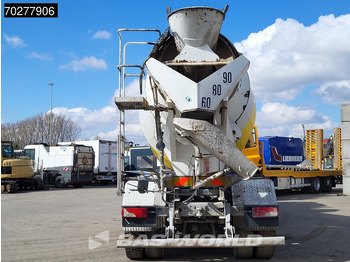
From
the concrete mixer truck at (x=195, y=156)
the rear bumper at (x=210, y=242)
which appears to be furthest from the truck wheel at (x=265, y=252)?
the rear bumper at (x=210, y=242)

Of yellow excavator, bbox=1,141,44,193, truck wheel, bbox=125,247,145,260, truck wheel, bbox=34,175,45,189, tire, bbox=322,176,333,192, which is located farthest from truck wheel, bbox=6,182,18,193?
truck wheel, bbox=125,247,145,260

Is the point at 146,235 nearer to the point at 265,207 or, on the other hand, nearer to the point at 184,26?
the point at 265,207

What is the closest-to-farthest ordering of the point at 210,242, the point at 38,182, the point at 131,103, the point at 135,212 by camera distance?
1. the point at 210,242
2. the point at 131,103
3. the point at 135,212
4. the point at 38,182

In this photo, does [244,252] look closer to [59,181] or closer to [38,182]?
[38,182]

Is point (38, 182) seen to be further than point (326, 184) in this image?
Yes

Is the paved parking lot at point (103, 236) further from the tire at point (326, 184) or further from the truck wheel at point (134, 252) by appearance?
the tire at point (326, 184)

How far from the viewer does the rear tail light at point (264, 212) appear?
6.00 m

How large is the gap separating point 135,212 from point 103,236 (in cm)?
293

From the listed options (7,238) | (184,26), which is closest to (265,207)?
(184,26)

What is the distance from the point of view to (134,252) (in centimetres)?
642

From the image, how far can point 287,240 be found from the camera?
8.04m

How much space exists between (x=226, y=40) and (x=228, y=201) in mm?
2592

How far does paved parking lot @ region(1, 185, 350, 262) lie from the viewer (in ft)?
22.2

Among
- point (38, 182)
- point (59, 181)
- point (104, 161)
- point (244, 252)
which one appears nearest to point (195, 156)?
point (244, 252)
